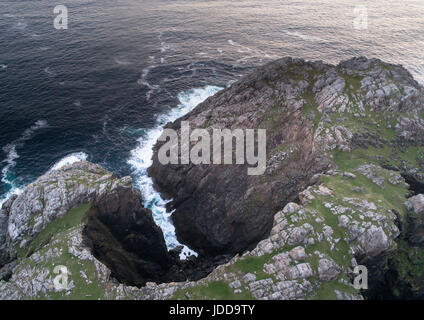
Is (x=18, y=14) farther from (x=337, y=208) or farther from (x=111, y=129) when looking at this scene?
(x=337, y=208)

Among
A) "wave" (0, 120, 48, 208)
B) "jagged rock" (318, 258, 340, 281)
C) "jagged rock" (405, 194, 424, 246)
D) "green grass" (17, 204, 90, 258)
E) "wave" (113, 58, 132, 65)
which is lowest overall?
"wave" (0, 120, 48, 208)

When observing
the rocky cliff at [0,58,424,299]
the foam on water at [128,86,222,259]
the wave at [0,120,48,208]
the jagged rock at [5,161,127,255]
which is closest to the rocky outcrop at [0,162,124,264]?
the jagged rock at [5,161,127,255]

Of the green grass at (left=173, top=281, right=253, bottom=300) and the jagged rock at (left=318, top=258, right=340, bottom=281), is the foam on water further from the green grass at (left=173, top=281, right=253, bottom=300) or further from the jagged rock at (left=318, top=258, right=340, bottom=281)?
the jagged rock at (left=318, top=258, right=340, bottom=281)

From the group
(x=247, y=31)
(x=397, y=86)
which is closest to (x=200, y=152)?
(x=397, y=86)

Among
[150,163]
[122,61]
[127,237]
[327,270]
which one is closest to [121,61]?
[122,61]

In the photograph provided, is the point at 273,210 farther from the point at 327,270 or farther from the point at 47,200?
the point at 47,200
